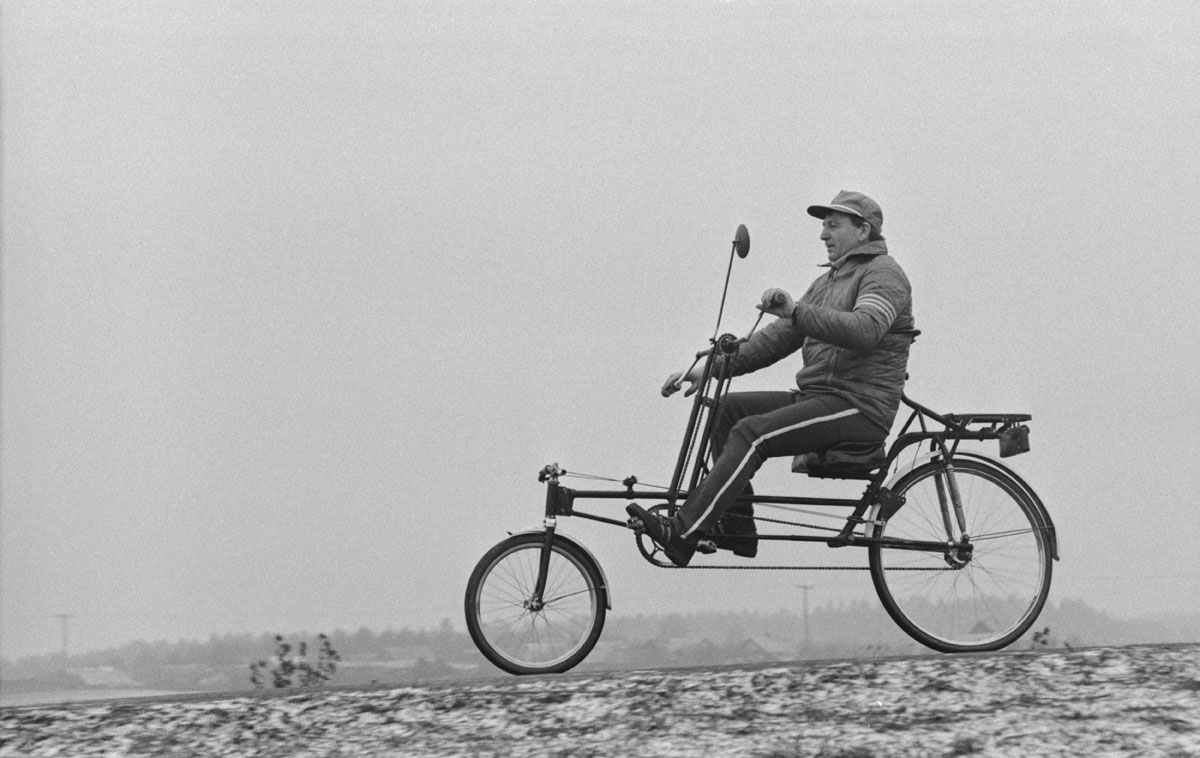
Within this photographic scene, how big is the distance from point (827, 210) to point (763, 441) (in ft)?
3.68

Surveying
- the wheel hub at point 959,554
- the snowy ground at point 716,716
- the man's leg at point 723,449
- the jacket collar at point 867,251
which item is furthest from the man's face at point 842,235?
the snowy ground at point 716,716

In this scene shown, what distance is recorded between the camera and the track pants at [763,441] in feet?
19.4

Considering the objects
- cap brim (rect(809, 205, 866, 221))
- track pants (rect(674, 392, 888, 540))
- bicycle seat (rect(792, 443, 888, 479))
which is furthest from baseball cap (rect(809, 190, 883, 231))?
bicycle seat (rect(792, 443, 888, 479))

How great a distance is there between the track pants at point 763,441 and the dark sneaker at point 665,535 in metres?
0.04

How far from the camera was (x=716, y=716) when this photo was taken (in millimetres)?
4934

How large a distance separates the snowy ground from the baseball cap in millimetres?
1976

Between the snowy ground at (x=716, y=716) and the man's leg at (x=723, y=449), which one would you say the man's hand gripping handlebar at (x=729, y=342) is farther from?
the snowy ground at (x=716, y=716)

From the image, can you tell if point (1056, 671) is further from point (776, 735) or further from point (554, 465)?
point (554, 465)

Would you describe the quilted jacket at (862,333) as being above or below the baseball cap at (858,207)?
below

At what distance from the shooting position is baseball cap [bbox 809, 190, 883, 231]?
6.19 meters

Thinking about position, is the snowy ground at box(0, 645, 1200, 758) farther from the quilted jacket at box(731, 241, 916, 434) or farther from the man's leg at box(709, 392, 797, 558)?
the quilted jacket at box(731, 241, 916, 434)

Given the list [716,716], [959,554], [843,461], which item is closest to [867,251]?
[843,461]

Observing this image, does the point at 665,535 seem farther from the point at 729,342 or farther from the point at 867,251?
the point at 867,251

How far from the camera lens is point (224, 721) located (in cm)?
514
